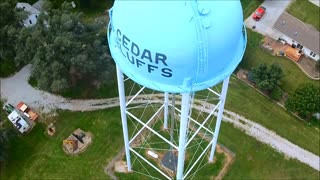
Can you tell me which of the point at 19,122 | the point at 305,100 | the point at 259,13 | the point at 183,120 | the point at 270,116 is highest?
the point at 183,120

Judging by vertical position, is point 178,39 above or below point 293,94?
above

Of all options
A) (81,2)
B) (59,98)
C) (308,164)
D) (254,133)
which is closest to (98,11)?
(81,2)

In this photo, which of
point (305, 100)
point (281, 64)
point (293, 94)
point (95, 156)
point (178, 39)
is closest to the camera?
point (178, 39)

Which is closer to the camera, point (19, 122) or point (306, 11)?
point (19, 122)

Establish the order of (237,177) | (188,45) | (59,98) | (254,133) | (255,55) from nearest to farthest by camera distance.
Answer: (188,45), (237,177), (254,133), (59,98), (255,55)

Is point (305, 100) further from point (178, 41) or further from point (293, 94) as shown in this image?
point (178, 41)

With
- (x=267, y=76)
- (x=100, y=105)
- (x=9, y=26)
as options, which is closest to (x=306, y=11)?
(x=267, y=76)

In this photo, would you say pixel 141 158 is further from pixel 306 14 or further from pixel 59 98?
pixel 306 14
